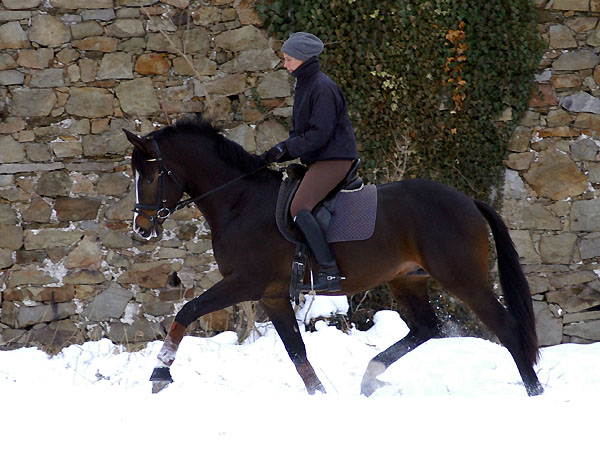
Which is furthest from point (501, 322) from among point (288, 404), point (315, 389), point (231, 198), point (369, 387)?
point (231, 198)

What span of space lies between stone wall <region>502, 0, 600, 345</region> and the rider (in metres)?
3.16

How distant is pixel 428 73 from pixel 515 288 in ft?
9.89

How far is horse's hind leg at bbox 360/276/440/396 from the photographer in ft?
15.1

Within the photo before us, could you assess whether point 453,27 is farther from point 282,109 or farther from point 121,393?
point 121,393

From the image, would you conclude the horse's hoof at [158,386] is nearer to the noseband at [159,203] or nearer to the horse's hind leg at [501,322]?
the noseband at [159,203]

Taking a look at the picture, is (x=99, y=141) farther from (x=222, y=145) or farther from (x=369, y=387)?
(x=369, y=387)

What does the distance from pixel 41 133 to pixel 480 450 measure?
5415 mm

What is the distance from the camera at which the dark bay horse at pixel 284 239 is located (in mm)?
4238

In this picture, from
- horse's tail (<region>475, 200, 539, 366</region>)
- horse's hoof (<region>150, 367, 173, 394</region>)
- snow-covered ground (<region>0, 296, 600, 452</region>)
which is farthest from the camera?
horse's tail (<region>475, 200, 539, 366</region>)

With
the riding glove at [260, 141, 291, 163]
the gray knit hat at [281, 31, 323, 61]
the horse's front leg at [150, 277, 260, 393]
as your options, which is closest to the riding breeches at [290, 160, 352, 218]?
the riding glove at [260, 141, 291, 163]

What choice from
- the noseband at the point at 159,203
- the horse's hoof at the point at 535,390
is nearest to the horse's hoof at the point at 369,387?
the horse's hoof at the point at 535,390

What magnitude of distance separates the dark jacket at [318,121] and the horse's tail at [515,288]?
3.31 ft

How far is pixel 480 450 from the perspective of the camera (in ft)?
9.37

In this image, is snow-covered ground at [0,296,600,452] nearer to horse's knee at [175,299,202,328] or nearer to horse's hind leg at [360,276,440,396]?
horse's hind leg at [360,276,440,396]
